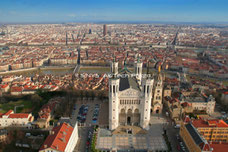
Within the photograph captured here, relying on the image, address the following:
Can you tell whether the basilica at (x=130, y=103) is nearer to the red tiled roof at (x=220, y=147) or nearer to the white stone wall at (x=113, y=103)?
the white stone wall at (x=113, y=103)

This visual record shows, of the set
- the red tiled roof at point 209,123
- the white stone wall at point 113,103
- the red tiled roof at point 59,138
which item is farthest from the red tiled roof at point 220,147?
the red tiled roof at point 59,138

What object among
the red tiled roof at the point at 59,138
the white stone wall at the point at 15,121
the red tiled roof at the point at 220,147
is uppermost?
the red tiled roof at the point at 59,138

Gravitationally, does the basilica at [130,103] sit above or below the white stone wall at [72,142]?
above

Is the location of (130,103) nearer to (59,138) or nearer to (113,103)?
(113,103)

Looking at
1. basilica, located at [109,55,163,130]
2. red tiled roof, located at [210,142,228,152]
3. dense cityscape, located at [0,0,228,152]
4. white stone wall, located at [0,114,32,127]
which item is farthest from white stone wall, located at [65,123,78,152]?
red tiled roof, located at [210,142,228,152]

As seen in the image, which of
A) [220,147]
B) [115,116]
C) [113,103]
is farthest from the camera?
[115,116]

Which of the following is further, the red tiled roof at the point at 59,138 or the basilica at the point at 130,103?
the basilica at the point at 130,103

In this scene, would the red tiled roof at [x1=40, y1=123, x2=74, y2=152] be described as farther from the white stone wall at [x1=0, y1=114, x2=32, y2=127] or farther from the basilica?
the white stone wall at [x1=0, y1=114, x2=32, y2=127]

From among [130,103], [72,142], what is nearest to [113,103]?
[130,103]
